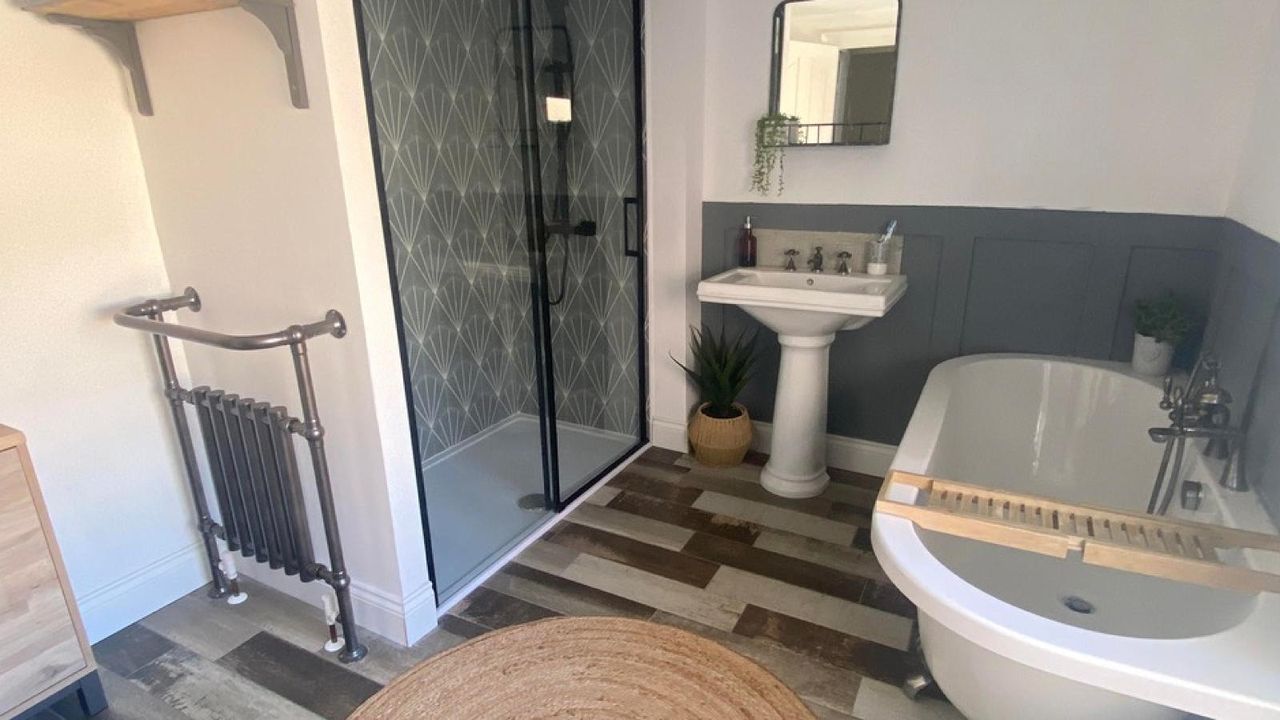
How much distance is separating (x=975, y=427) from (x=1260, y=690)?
4.84 ft

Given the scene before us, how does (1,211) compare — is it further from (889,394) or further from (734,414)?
(889,394)

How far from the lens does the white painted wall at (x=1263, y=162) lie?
5.58 ft

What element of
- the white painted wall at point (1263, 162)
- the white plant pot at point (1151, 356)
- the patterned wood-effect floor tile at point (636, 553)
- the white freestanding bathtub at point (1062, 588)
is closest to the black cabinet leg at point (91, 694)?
the patterned wood-effect floor tile at point (636, 553)

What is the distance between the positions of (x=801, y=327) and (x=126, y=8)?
2.11 metres

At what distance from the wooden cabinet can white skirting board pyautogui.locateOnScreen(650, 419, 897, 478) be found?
7.11 feet

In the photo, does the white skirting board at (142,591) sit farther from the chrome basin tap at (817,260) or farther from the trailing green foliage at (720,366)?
the chrome basin tap at (817,260)

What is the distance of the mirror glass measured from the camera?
2.48m

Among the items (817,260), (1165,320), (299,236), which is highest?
(299,236)

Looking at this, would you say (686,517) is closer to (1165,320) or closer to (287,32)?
(1165,320)

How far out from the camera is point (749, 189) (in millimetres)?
2871

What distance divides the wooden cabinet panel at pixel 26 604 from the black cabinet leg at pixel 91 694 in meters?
0.07

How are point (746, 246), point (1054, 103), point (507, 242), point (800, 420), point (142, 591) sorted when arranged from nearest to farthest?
1. point (142, 591)
2. point (1054, 103)
3. point (507, 242)
4. point (800, 420)
5. point (746, 246)

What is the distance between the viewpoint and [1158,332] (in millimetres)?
2199

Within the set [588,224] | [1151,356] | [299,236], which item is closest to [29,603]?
[299,236]
